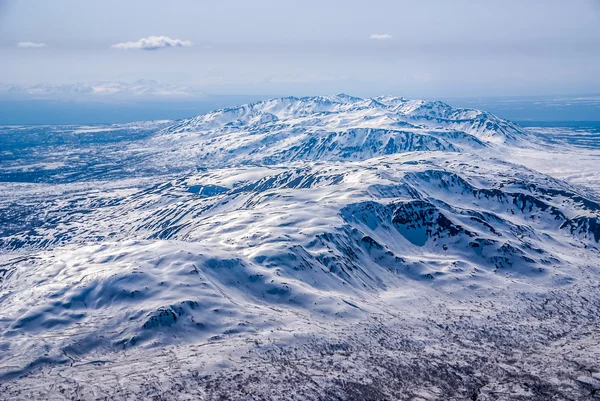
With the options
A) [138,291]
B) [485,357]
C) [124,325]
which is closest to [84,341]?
[124,325]

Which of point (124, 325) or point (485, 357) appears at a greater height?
point (124, 325)

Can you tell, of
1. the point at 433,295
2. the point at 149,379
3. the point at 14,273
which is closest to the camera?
the point at 149,379

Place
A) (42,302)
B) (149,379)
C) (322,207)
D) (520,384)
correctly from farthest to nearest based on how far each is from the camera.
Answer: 1. (322,207)
2. (42,302)
3. (520,384)
4. (149,379)

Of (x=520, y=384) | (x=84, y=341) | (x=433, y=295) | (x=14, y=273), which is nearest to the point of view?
(x=520, y=384)

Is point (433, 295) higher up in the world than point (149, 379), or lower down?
lower down

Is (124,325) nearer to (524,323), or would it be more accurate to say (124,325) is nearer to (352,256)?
(352,256)

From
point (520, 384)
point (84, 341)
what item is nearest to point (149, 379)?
point (84, 341)

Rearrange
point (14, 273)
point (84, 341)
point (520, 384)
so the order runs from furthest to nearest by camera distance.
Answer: point (14, 273)
point (84, 341)
point (520, 384)

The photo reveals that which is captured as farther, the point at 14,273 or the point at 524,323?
→ the point at 14,273

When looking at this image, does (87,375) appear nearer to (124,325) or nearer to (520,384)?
(124,325)
